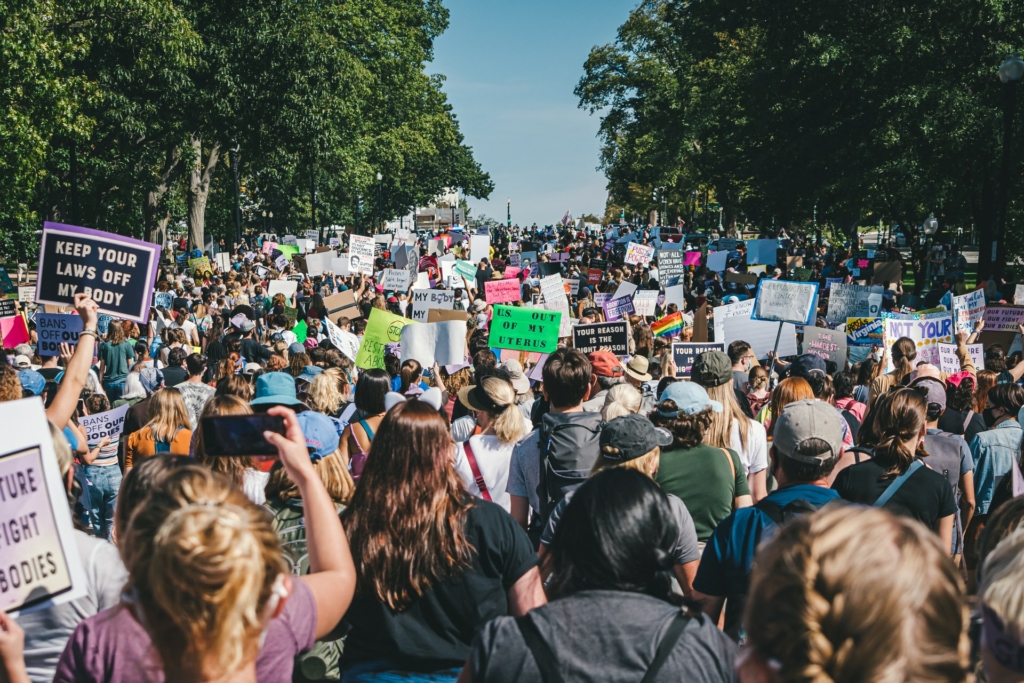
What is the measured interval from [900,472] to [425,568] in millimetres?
2422

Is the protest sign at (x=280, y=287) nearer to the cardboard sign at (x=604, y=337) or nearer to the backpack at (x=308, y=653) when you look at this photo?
the cardboard sign at (x=604, y=337)

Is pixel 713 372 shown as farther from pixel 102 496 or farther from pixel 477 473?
pixel 102 496

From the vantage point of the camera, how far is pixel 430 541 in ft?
10.5

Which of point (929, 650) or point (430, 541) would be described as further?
point (430, 541)

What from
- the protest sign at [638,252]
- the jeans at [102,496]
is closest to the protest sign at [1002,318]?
the jeans at [102,496]

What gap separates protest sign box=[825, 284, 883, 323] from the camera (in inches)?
576

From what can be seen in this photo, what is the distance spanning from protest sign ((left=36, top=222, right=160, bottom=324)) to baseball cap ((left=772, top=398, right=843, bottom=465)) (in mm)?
4183

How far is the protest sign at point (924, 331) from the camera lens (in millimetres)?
10422

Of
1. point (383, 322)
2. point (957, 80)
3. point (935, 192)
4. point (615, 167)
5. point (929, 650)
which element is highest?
point (615, 167)

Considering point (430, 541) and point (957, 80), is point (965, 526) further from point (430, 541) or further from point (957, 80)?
point (957, 80)

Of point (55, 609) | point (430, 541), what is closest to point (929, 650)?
point (430, 541)

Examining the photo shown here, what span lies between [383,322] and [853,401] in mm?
5265

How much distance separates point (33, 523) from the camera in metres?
2.74

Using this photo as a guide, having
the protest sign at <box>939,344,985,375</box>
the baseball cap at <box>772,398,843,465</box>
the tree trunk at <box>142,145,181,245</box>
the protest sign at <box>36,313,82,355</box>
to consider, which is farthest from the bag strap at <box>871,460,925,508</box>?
the tree trunk at <box>142,145,181,245</box>
